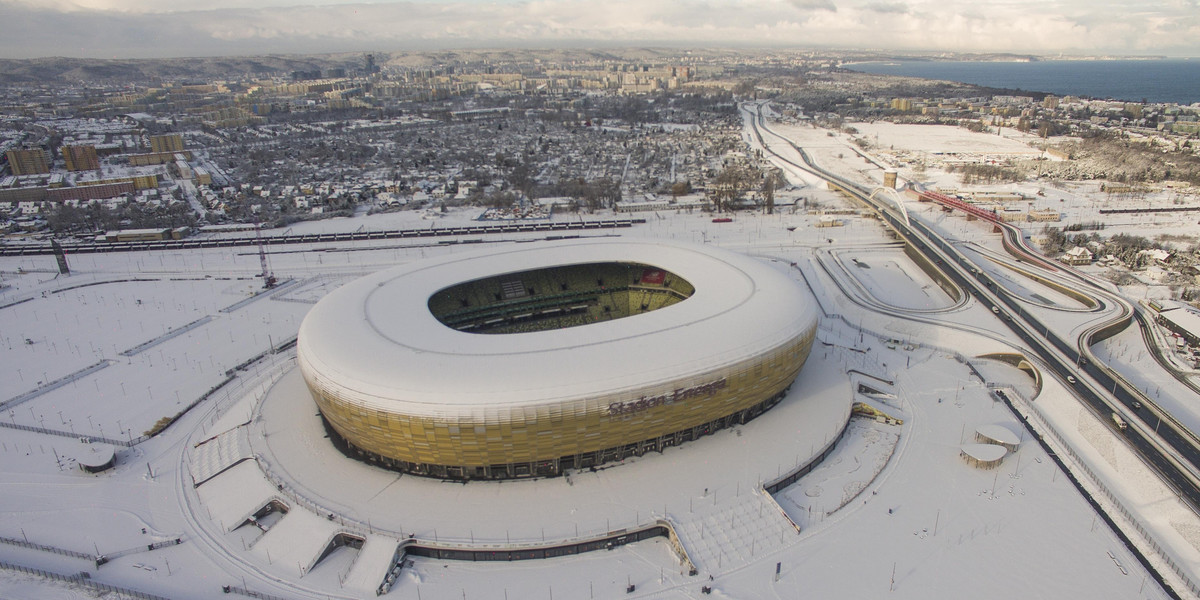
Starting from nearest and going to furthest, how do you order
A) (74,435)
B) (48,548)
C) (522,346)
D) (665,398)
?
(48,548) → (665,398) → (522,346) → (74,435)

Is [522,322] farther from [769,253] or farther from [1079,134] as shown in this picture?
[1079,134]

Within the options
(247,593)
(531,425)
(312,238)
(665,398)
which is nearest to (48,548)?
(247,593)

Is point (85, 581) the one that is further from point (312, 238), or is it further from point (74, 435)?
point (312, 238)

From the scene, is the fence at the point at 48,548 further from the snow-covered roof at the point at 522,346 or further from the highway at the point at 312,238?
the highway at the point at 312,238

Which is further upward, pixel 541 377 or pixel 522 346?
pixel 522 346

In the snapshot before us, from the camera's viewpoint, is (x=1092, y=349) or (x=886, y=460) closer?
(x=886, y=460)

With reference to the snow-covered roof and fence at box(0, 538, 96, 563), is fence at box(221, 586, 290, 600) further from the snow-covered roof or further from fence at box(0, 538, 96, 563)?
the snow-covered roof

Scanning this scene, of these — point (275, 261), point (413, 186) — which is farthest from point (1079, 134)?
point (275, 261)
